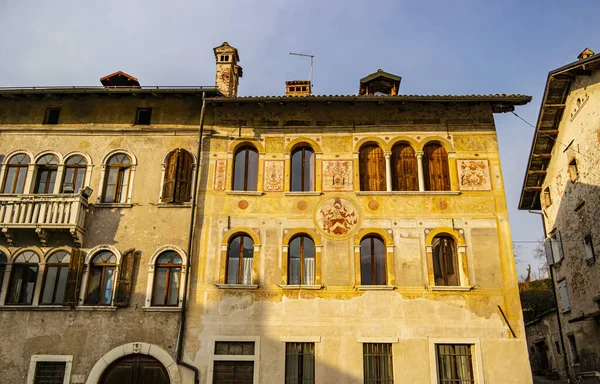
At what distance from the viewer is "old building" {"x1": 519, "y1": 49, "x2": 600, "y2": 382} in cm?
2012

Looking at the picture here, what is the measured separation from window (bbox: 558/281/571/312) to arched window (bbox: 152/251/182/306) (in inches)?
693

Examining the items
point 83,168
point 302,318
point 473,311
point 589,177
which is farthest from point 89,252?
point 589,177

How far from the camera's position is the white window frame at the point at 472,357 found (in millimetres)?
15244

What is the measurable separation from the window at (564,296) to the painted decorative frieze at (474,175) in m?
10.2

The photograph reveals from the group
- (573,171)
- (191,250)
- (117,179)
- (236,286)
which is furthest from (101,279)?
(573,171)

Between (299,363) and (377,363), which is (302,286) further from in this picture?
(377,363)

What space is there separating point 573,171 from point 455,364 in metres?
11.2

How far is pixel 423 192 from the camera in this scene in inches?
672

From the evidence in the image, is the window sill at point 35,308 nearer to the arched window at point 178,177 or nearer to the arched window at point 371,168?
the arched window at point 178,177

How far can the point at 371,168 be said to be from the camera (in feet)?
58.6

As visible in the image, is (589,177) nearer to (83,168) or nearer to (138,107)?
(138,107)

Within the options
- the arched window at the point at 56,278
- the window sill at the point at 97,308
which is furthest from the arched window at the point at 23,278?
the window sill at the point at 97,308

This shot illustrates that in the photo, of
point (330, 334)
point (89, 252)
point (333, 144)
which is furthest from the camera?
point (333, 144)

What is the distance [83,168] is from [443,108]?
1269 cm
